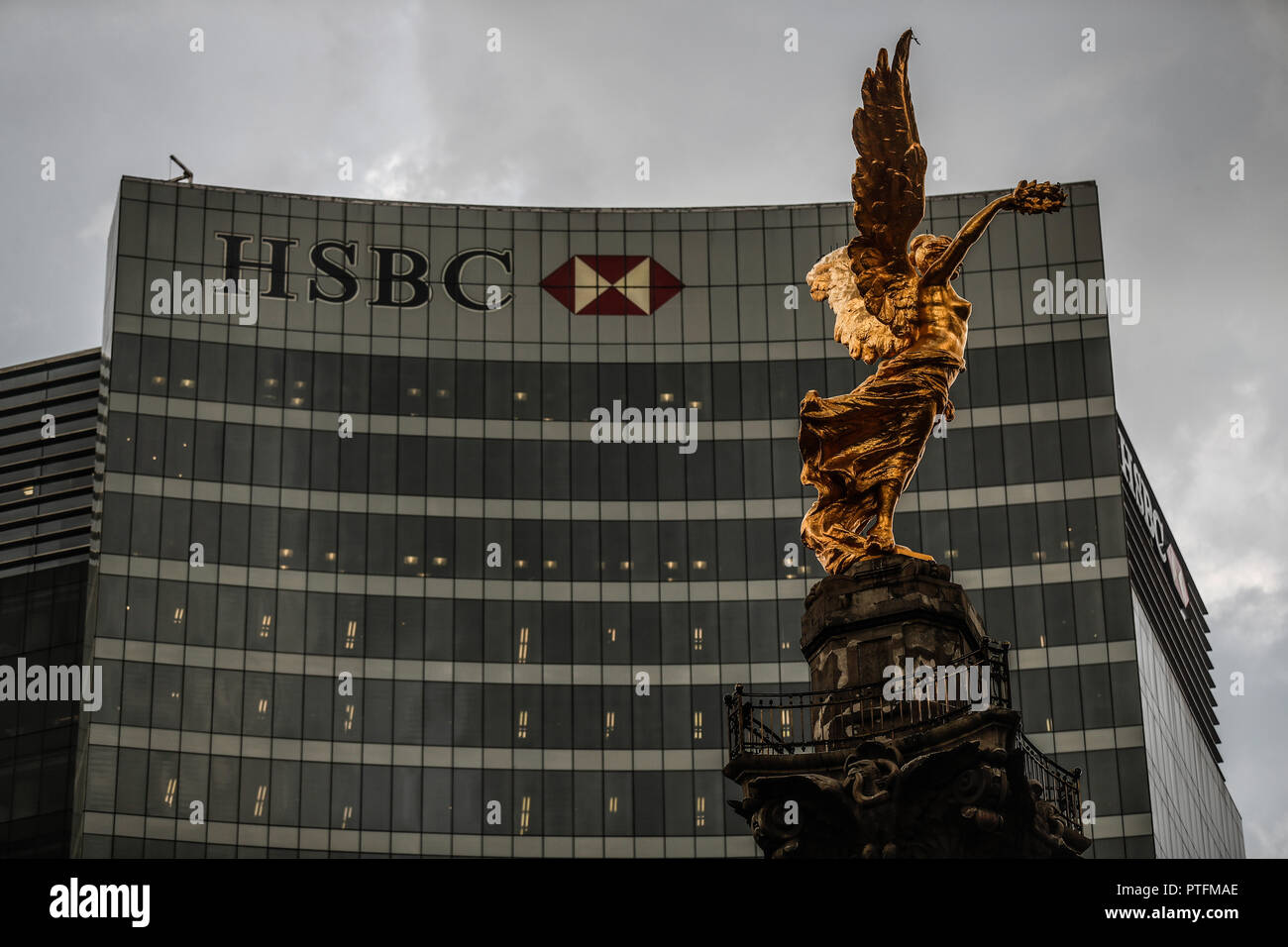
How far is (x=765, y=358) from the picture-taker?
9106 centimetres

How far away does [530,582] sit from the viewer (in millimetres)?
87312

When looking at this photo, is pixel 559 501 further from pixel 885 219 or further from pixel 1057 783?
pixel 1057 783

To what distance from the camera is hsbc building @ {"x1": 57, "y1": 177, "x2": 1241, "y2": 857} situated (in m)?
82.7

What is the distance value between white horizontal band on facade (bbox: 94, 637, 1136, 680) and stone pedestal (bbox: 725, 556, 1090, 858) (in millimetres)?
54410

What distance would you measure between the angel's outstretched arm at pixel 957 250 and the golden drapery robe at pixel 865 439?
1319 mm

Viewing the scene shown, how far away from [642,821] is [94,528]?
84.8 ft

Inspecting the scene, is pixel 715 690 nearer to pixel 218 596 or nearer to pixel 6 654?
pixel 218 596

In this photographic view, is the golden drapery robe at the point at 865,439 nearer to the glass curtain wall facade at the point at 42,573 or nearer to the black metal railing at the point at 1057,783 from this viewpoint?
→ the black metal railing at the point at 1057,783

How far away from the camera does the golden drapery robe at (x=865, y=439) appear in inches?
1238
